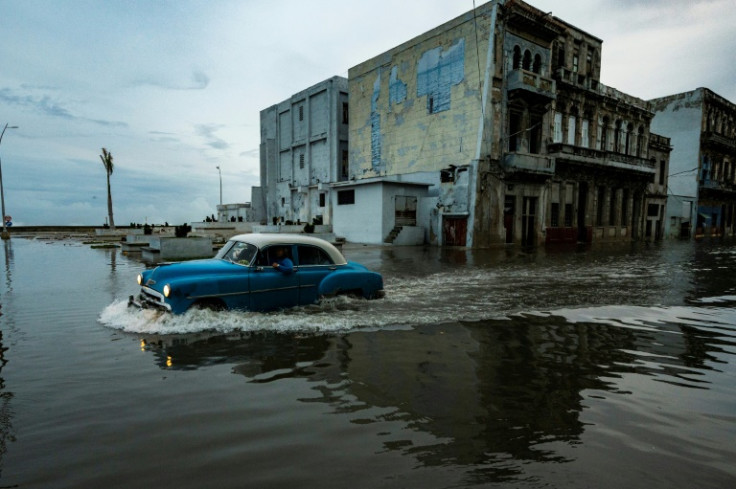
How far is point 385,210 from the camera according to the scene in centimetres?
2533

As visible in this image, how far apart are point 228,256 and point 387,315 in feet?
10.1

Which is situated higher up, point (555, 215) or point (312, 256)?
point (555, 215)

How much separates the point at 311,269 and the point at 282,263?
0.61m

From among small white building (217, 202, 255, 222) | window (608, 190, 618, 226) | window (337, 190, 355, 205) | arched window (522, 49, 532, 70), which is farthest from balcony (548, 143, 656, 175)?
small white building (217, 202, 255, 222)

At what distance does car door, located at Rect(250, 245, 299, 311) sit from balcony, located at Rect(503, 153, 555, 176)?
21.0 m

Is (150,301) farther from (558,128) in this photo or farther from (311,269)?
(558,128)

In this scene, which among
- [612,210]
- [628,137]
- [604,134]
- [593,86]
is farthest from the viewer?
[628,137]

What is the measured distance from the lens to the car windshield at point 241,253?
691cm

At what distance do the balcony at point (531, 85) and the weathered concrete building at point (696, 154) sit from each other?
25027 mm

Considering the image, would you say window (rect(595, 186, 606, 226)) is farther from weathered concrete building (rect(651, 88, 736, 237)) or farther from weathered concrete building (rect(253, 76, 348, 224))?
weathered concrete building (rect(253, 76, 348, 224))

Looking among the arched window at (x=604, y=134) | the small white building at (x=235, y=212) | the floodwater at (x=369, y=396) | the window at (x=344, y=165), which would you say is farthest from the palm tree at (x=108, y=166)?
the arched window at (x=604, y=134)

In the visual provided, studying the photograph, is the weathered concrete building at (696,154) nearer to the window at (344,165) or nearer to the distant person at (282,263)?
the window at (344,165)

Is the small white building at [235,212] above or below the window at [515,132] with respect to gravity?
below

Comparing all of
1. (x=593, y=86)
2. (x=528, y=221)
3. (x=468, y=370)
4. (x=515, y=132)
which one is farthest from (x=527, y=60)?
(x=468, y=370)
